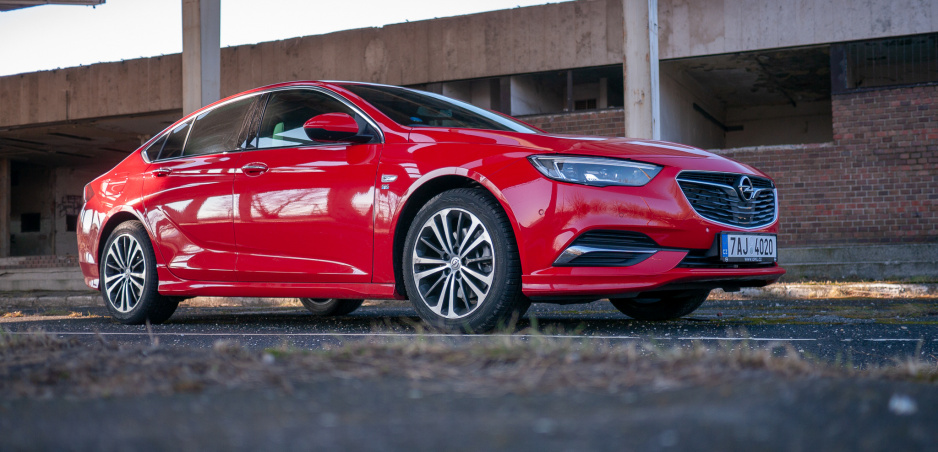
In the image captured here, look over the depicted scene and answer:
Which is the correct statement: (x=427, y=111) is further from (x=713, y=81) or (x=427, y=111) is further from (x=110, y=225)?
(x=713, y=81)

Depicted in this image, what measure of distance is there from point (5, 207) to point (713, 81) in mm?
23530

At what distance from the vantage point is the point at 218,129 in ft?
19.0

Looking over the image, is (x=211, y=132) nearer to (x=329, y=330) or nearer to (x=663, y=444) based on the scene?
(x=329, y=330)

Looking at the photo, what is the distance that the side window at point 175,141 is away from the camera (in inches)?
236

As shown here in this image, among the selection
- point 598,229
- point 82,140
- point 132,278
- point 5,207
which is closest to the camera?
point 598,229

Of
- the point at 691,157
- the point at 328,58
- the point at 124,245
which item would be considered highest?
the point at 328,58

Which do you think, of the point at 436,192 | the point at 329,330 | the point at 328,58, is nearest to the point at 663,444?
the point at 436,192

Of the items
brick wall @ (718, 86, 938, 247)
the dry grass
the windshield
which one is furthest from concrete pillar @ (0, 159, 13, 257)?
the dry grass

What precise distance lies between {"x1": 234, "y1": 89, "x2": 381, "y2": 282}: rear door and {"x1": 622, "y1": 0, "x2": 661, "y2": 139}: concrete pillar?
212 inches

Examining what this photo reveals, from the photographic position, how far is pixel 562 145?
14.0 ft

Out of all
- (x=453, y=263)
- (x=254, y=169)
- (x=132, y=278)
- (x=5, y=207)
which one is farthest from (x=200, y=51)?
(x=5, y=207)

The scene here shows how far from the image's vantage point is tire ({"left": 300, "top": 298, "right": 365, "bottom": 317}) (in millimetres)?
6611

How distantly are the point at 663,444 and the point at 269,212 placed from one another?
3972mm

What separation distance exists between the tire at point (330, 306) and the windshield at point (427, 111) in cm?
187
